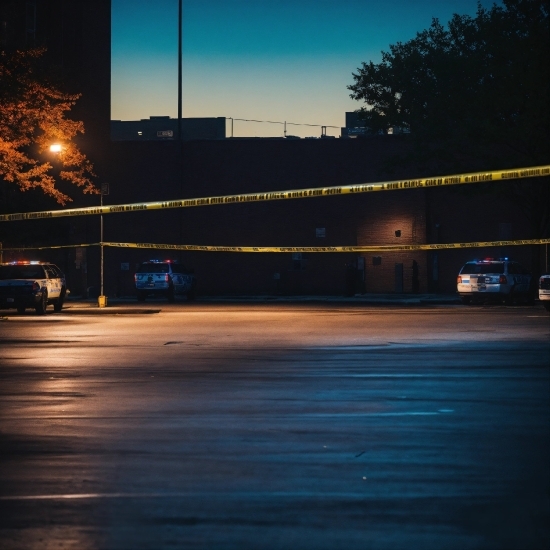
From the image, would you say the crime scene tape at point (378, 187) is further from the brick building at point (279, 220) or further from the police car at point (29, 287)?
the brick building at point (279, 220)

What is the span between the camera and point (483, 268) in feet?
142

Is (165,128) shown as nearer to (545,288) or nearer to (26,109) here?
(26,109)

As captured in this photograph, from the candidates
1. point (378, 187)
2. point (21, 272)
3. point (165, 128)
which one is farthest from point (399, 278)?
point (165, 128)

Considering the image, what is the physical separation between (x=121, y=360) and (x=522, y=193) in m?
35.2

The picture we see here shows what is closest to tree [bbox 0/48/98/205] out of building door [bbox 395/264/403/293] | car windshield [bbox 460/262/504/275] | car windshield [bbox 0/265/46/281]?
car windshield [bbox 0/265/46/281]

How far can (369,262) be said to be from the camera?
5956cm

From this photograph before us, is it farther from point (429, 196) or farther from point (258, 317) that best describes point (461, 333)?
point (429, 196)

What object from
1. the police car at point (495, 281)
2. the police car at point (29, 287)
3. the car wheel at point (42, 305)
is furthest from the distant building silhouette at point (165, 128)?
the car wheel at point (42, 305)

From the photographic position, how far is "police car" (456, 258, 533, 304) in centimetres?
4250

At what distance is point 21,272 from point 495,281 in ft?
55.2

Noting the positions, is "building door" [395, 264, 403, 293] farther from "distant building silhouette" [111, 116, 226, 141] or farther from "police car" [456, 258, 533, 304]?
"distant building silhouette" [111, 116, 226, 141]

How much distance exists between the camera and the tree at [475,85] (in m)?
46.3

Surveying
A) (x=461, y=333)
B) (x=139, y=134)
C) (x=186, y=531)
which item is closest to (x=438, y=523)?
(x=186, y=531)

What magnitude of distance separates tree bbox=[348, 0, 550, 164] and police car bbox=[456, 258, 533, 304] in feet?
21.6
